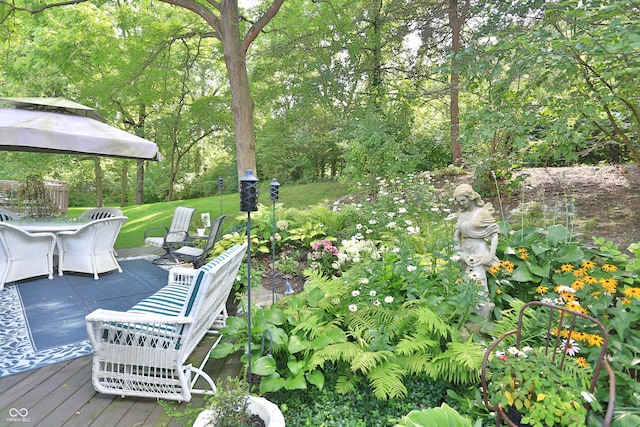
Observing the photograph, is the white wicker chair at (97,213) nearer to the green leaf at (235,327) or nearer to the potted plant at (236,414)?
the green leaf at (235,327)

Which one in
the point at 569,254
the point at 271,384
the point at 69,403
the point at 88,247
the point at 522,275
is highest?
the point at 569,254

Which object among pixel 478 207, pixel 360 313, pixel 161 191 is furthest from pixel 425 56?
pixel 161 191

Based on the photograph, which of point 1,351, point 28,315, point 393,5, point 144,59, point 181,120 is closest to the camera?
point 1,351

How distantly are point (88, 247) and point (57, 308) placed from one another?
1.18 m

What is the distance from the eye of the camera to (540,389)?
161 cm

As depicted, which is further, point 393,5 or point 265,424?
point 393,5

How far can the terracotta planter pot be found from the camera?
174cm

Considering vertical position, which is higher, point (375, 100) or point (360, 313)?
point (375, 100)

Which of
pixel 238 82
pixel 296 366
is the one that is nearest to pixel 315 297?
pixel 296 366

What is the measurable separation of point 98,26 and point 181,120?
7.68 m

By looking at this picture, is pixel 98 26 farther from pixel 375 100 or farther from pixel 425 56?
pixel 425 56

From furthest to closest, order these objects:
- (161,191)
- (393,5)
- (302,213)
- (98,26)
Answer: (161,191), (393,5), (98,26), (302,213)

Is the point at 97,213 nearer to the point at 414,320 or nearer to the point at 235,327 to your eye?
the point at 235,327

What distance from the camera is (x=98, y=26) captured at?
277 inches
